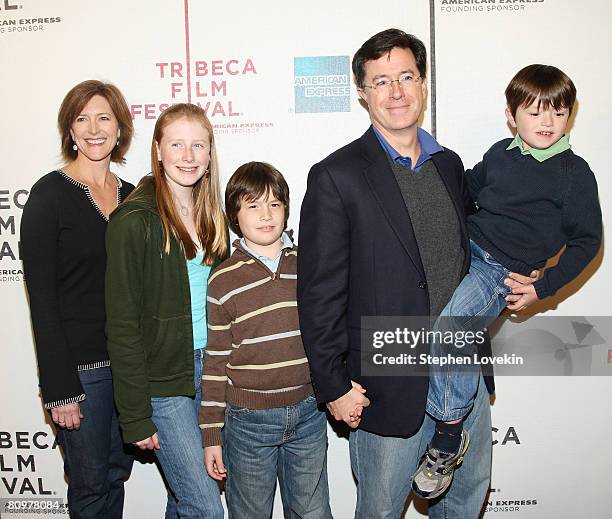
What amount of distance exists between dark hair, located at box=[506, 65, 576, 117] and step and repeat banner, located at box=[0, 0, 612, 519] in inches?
20.5

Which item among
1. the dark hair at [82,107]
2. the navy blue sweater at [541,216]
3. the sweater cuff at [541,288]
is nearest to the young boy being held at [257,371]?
the dark hair at [82,107]

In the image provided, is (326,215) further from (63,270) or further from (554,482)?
(554,482)

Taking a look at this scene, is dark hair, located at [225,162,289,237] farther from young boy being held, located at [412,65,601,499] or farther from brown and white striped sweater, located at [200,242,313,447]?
young boy being held, located at [412,65,601,499]

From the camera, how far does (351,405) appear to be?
1.84m

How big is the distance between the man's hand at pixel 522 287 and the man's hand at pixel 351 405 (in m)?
0.60

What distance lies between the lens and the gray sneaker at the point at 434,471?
1915 millimetres

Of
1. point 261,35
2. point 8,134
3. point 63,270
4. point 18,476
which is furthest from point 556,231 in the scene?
point 18,476

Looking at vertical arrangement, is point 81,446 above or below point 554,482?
above

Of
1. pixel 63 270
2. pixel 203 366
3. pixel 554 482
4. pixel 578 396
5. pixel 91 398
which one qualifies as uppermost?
pixel 63 270

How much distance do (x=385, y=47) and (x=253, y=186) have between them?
0.60 metres

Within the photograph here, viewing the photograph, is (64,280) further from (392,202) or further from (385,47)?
(385,47)

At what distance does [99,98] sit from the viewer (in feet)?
7.18

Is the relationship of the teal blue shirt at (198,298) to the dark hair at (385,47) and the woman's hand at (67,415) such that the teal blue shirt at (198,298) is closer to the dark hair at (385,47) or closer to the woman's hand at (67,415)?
the woman's hand at (67,415)

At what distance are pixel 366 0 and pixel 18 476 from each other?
2.59 meters
